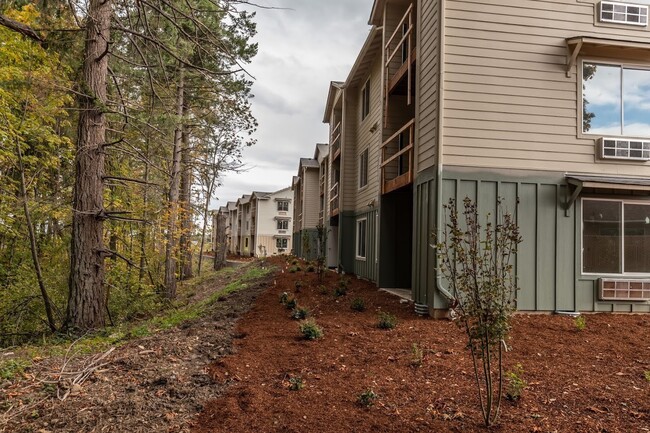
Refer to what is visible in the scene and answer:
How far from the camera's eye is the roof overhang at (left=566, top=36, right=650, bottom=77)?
794 cm

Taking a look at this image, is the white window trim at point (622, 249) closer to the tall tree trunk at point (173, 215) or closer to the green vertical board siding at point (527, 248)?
the green vertical board siding at point (527, 248)

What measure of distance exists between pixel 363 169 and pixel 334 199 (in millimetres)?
3762

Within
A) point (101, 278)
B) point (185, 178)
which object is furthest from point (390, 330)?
point (185, 178)

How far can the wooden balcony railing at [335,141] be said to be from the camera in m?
18.8

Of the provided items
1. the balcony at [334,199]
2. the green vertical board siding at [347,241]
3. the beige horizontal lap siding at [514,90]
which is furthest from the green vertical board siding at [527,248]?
the balcony at [334,199]

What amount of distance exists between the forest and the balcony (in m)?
6.13

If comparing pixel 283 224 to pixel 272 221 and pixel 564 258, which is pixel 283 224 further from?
pixel 564 258

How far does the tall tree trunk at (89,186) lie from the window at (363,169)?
887 centimetres

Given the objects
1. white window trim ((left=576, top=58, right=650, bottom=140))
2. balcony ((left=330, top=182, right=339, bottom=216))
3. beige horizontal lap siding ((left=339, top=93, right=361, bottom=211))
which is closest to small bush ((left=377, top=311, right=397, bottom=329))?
white window trim ((left=576, top=58, right=650, bottom=140))

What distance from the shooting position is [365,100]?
15.7 m

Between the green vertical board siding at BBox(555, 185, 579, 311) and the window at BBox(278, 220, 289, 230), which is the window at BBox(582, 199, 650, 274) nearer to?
the green vertical board siding at BBox(555, 185, 579, 311)

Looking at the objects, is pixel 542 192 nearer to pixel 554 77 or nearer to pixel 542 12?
pixel 554 77

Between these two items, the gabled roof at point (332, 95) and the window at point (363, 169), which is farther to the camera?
the gabled roof at point (332, 95)

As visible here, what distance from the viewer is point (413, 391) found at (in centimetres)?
429
